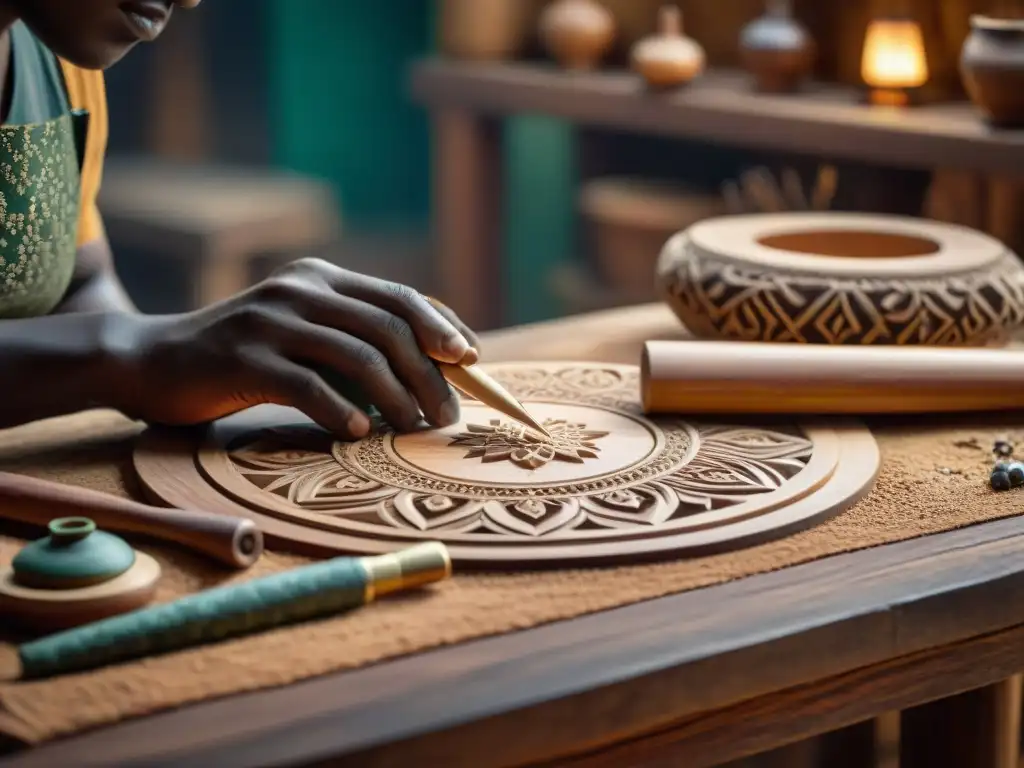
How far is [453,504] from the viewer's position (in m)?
1.16

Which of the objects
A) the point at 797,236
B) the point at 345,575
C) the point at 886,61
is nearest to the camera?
the point at 345,575

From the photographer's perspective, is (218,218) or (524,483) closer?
(524,483)

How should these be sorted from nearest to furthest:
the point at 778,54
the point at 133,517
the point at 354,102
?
the point at 133,517 < the point at 778,54 < the point at 354,102

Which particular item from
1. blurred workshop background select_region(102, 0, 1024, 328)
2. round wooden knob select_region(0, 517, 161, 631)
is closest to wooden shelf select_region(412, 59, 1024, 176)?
blurred workshop background select_region(102, 0, 1024, 328)

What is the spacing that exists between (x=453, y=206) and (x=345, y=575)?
9.23 ft

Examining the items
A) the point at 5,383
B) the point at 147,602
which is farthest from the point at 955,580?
the point at 5,383

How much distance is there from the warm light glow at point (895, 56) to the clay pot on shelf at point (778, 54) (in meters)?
0.19

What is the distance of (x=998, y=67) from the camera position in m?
2.26

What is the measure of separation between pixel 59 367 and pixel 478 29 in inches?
101

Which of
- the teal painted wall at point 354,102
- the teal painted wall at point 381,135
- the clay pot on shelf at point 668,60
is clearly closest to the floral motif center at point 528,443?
the clay pot on shelf at point 668,60

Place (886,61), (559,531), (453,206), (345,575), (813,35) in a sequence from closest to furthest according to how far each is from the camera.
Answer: (345,575) → (559,531) → (886,61) → (813,35) → (453,206)

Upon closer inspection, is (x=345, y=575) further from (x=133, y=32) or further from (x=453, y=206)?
(x=453, y=206)

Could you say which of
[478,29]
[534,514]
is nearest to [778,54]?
[478,29]

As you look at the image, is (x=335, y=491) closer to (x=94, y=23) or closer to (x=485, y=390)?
(x=485, y=390)
